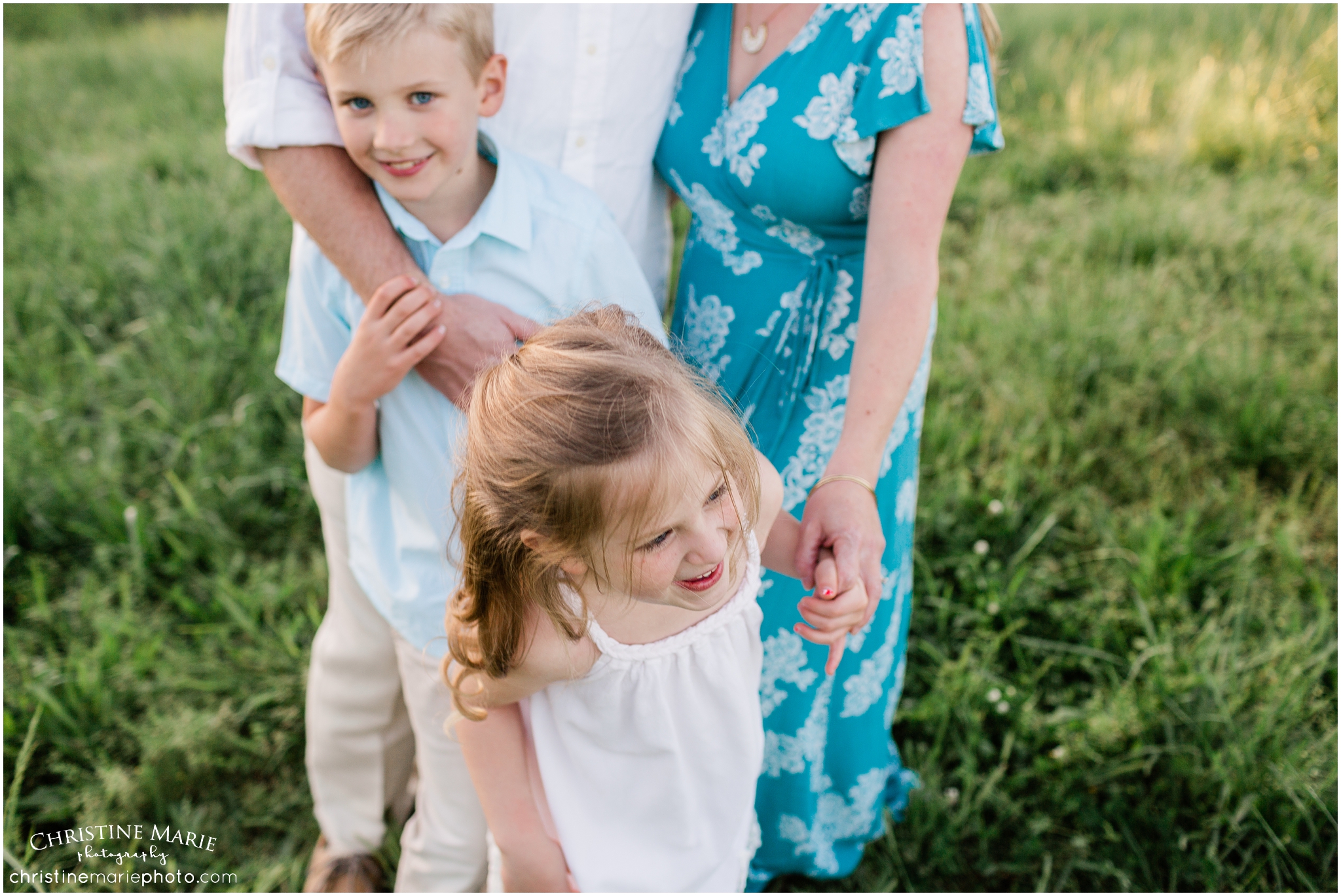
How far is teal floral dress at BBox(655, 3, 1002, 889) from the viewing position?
4.96ft

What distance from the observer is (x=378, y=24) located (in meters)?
1.34

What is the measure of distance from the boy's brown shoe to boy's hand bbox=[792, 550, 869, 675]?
130cm

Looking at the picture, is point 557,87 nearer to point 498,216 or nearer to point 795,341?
point 498,216

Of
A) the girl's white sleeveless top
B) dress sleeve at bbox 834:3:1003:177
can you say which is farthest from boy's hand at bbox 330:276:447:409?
dress sleeve at bbox 834:3:1003:177

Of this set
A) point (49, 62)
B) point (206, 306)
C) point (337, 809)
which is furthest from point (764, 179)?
point (49, 62)

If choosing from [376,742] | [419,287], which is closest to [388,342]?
[419,287]

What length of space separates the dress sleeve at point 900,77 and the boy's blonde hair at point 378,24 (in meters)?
0.59

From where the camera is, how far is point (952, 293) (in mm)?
3855

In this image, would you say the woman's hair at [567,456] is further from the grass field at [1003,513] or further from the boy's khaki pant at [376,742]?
the grass field at [1003,513]

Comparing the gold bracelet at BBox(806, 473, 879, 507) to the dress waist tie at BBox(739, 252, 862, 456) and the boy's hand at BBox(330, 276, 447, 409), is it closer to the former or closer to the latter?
the dress waist tie at BBox(739, 252, 862, 456)

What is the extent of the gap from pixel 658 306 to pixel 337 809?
131 centimetres

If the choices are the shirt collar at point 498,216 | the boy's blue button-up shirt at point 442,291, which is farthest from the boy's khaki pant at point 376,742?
the shirt collar at point 498,216

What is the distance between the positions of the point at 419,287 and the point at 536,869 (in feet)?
2.84

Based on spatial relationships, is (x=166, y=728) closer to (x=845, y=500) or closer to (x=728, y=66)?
(x=845, y=500)
